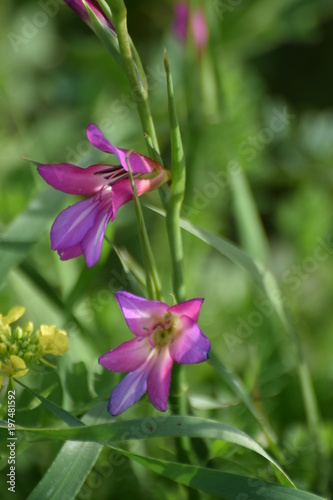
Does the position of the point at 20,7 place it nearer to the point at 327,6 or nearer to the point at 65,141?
the point at 65,141

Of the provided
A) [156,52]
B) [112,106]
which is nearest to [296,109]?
[156,52]

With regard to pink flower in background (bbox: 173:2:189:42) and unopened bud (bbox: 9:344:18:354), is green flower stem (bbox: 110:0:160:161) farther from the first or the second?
pink flower in background (bbox: 173:2:189:42)

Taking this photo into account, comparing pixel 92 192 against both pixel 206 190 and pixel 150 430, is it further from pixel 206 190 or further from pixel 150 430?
pixel 206 190
